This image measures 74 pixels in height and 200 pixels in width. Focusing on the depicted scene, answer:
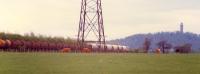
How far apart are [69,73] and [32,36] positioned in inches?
1788

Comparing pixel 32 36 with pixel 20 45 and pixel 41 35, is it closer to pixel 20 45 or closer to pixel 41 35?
pixel 41 35

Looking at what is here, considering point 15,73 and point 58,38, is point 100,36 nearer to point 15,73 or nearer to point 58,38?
point 58,38

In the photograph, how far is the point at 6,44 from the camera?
4500 centimetres

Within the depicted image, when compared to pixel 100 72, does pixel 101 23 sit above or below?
above

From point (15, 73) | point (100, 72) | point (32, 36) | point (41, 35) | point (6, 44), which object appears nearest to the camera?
point (15, 73)

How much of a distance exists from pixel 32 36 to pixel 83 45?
22.6 ft

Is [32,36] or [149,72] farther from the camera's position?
[32,36]

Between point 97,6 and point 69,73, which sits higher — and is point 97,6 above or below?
above

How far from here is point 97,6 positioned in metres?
60.4

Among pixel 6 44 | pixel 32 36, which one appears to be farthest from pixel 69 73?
pixel 32 36

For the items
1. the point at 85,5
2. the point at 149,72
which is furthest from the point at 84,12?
the point at 149,72

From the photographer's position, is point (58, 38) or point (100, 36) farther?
point (58, 38)

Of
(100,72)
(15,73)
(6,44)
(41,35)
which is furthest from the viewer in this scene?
(41,35)

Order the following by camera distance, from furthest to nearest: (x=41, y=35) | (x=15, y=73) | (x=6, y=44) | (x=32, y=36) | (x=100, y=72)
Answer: (x=41, y=35)
(x=32, y=36)
(x=6, y=44)
(x=100, y=72)
(x=15, y=73)
